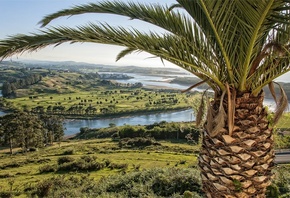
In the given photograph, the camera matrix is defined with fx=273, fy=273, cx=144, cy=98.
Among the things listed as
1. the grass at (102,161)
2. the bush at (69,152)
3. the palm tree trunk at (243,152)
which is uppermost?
the palm tree trunk at (243,152)

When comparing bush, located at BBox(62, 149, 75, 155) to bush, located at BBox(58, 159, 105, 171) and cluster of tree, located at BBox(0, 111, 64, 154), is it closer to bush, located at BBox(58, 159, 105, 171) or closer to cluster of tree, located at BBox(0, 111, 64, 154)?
bush, located at BBox(58, 159, 105, 171)

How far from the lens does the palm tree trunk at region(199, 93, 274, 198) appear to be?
3811 millimetres

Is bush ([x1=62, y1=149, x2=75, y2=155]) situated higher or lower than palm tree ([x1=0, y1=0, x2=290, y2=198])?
lower

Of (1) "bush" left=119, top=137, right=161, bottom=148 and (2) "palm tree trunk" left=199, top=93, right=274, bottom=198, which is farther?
(1) "bush" left=119, top=137, right=161, bottom=148

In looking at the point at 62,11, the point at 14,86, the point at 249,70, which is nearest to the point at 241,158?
the point at 249,70

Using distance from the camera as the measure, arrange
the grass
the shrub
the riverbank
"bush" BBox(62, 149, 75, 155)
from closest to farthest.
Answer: the grass, the shrub, "bush" BBox(62, 149, 75, 155), the riverbank

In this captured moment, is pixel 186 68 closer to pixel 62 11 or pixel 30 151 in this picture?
pixel 62 11

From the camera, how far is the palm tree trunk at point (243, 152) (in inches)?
150

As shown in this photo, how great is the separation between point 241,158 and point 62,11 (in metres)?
3.46

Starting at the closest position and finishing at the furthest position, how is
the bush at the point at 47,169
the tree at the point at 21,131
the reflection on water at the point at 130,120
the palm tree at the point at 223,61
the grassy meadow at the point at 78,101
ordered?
1. the palm tree at the point at 223,61
2. the bush at the point at 47,169
3. the tree at the point at 21,131
4. the reflection on water at the point at 130,120
5. the grassy meadow at the point at 78,101

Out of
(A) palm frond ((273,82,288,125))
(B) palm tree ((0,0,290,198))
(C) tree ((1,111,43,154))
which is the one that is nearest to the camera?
(B) palm tree ((0,0,290,198))

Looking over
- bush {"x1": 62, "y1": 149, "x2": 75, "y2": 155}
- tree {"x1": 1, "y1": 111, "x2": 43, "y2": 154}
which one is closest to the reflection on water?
tree {"x1": 1, "y1": 111, "x2": 43, "y2": 154}

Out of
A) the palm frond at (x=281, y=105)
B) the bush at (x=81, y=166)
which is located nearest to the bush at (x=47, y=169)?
the bush at (x=81, y=166)

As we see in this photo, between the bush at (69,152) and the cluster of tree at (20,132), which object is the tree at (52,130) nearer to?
the cluster of tree at (20,132)
